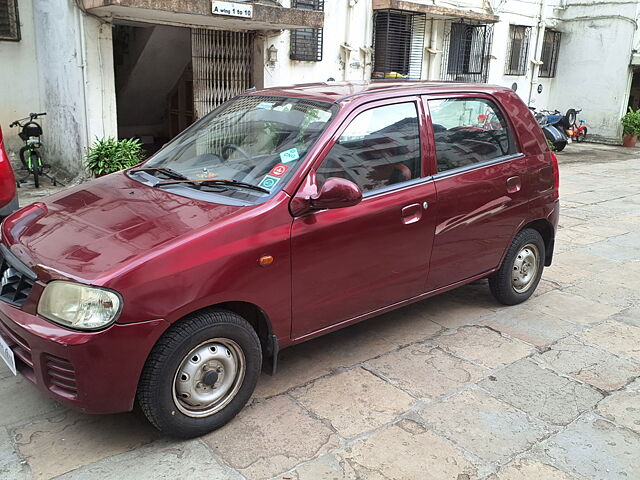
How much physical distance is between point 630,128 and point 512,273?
44.4 ft

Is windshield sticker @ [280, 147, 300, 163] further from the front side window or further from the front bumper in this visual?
the front bumper

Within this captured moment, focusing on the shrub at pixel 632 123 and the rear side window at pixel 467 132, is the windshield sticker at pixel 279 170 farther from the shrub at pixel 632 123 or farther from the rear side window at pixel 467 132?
the shrub at pixel 632 123

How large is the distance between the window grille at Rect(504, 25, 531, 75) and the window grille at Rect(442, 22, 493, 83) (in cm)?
117

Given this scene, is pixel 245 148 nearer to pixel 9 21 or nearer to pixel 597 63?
pixel 9 21

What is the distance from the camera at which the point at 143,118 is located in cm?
1273

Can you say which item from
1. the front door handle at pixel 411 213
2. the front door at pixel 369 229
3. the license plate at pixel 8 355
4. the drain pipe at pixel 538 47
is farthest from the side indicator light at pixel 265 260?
the drain pipe at pixel 538 47

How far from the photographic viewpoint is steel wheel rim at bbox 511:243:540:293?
4.71 metres

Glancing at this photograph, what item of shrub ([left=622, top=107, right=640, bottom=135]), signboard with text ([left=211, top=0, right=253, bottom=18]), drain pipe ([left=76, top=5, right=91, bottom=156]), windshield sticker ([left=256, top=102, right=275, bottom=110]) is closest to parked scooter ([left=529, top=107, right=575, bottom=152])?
shrub ([left=622, top=107, right=640, bottom=135])

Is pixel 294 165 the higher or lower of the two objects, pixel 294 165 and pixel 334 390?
the higher

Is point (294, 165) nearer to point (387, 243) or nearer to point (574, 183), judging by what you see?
point (387, 243)

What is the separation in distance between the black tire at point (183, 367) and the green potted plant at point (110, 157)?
5178 millimetres

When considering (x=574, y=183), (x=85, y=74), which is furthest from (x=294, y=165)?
(x=574, y=183)

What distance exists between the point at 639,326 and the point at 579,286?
890 millimetres

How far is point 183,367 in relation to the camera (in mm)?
2846
